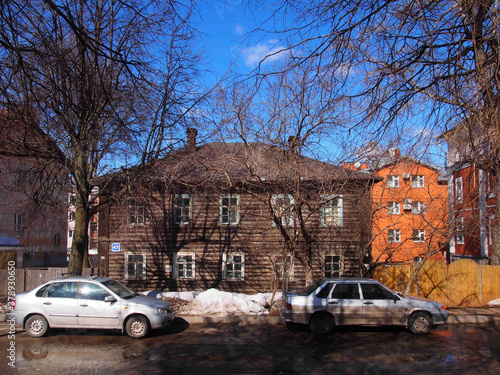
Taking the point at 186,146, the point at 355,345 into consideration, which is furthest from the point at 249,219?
the point at 355,345

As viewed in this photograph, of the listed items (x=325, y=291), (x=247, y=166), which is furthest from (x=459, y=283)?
(x=247, y=166)

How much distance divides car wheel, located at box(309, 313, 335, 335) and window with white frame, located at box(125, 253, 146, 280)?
10963 mm

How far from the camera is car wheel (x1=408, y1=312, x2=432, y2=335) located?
32.9ft

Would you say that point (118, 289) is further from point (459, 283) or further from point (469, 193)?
point (459, 283)

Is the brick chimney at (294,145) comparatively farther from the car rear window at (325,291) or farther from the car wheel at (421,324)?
the car wheel at (421,324)

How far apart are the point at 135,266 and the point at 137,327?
9.93 meters

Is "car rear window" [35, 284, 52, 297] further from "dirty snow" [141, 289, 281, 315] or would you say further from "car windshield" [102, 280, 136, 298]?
"dirty snow" [141, 289, 281, 315]

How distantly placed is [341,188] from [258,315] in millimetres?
4838

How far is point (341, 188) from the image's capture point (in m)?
12.5

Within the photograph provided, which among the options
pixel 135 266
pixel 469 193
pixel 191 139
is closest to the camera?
pixel 469 193

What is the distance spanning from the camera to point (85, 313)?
940 centimetres

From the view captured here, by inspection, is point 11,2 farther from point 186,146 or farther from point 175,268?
point 175,268

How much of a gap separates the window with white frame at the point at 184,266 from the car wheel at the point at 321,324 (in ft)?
31.3

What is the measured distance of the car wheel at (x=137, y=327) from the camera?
30.6 feet
